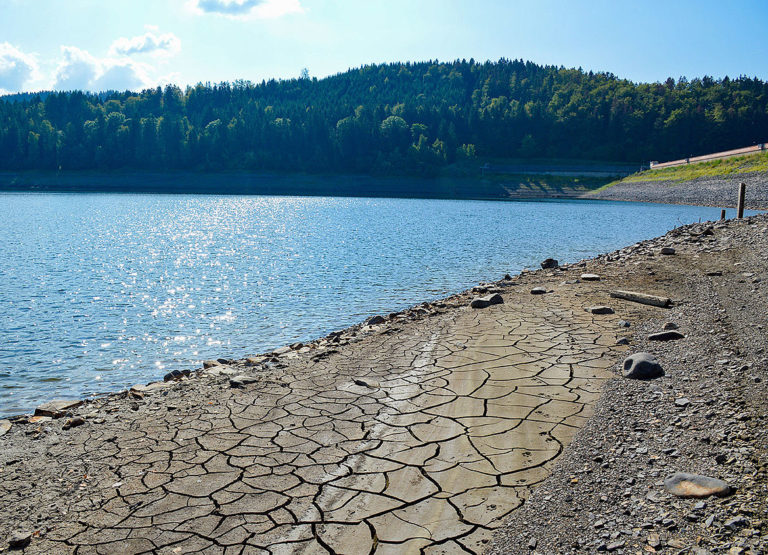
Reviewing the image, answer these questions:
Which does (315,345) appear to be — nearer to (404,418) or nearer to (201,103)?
(404,418)

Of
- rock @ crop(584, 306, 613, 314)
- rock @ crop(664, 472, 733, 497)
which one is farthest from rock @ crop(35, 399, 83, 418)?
rock @ crop(584, 306, 613, 314)

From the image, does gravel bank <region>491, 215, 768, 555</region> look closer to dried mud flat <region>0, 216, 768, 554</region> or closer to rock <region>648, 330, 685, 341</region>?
dried mud flat <region>0, 216, 768, 554</region>

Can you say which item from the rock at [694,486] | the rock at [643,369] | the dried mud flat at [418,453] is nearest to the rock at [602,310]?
the dried mud flat at [418,453]

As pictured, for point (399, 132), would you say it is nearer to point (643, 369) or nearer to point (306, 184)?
point (306, 184)

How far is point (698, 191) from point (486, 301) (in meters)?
64.2

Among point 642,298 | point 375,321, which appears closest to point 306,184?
point 375,321

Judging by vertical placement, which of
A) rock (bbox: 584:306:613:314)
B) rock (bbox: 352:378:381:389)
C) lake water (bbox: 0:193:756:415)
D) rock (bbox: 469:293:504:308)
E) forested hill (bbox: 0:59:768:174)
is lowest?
lake water (bbox: 0:193:756:415)

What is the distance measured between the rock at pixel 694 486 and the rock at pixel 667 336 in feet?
15.2

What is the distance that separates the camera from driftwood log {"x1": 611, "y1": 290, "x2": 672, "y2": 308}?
36.6 feet

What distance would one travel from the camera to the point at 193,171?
121 meters

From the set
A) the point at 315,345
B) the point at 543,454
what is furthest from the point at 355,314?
the point at 543,454

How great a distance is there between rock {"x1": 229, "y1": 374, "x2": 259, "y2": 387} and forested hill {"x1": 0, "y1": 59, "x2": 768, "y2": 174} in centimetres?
10990

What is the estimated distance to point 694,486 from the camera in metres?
4.05

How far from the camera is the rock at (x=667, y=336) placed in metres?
8.41
